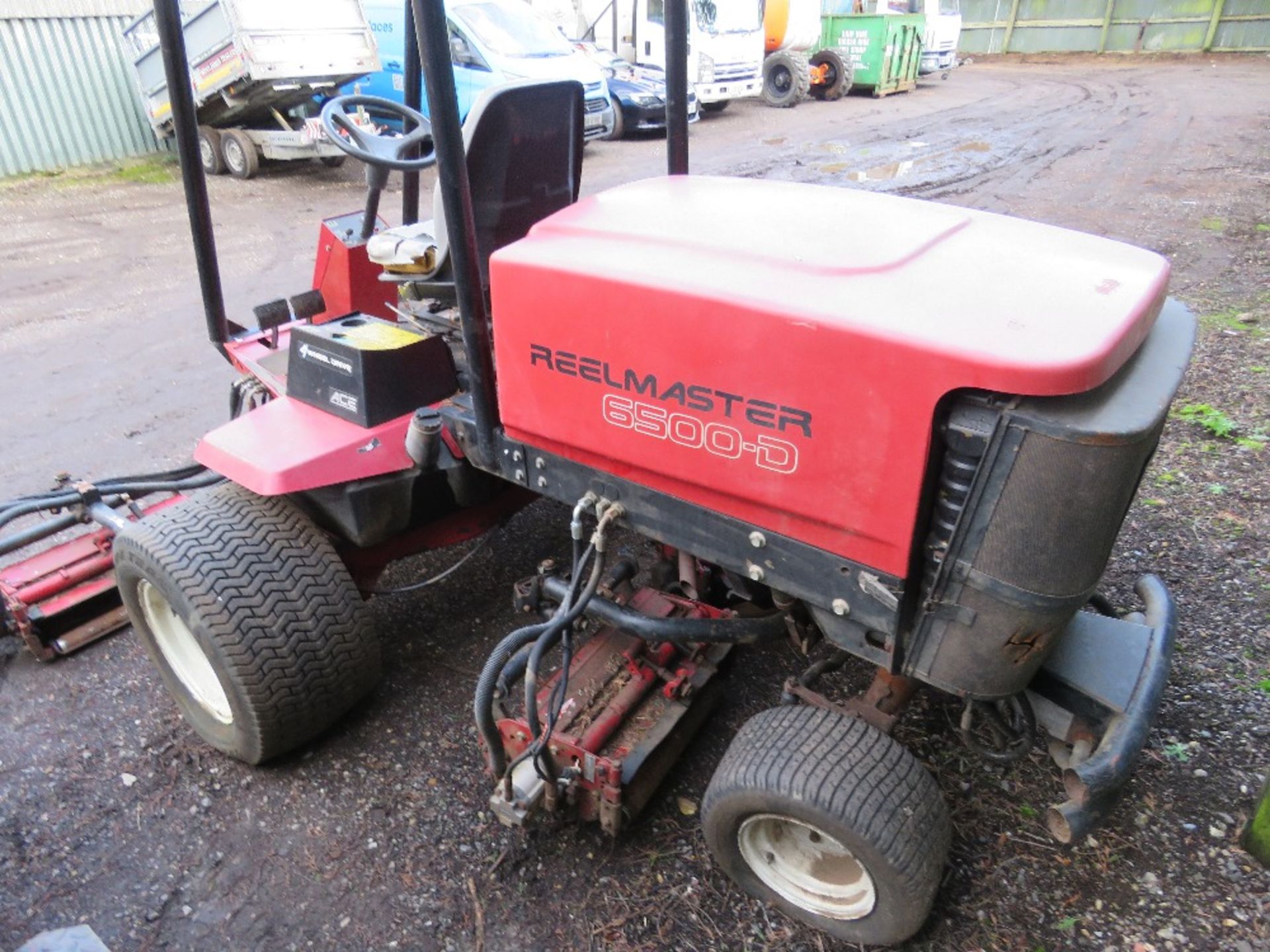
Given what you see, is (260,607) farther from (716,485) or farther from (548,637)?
(716,485)

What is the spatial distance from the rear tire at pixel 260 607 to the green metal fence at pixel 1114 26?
23.3 m

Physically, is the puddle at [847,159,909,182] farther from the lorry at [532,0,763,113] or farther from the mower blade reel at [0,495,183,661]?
the mower blade reel at [0,495,183,661]

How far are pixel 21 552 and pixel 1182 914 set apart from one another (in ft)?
11.7

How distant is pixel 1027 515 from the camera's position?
1369 mm

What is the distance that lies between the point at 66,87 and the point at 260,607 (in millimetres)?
10079

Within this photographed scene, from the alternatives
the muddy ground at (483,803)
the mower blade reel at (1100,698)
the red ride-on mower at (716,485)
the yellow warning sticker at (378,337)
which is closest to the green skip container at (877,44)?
A: the muddy ground at (483,803)

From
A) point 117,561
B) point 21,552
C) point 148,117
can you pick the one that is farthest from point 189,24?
point 117,561

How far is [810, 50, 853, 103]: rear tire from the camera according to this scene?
1455 centimetres

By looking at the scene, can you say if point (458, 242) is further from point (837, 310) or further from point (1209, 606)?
point (1209, 606)

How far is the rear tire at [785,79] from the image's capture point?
45.4ft

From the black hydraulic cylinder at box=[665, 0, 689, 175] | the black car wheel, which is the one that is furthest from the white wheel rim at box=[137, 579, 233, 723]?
the black car wheel

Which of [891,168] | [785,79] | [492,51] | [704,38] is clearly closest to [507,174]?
[891,168]

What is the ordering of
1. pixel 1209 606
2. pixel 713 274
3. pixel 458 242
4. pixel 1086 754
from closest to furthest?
pixel 713 274, pixel 1086 754, pixel 458 242, pixel 1209 606

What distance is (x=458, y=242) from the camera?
183cm
